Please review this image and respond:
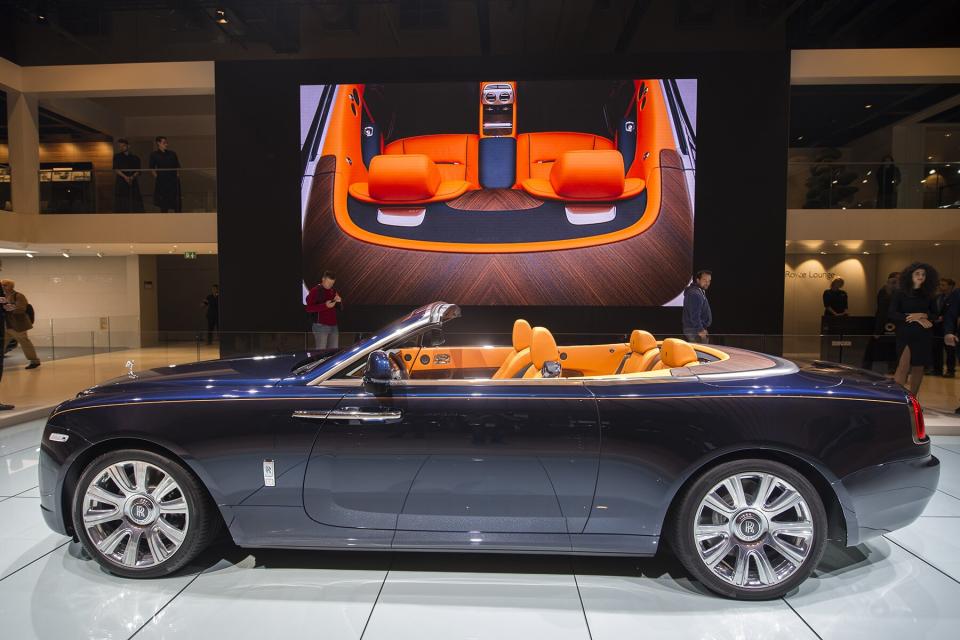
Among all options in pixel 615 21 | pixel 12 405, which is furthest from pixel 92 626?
pixel 615 21

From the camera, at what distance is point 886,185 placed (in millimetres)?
9945

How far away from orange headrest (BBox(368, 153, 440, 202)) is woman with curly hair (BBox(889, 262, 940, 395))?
19.2 feet

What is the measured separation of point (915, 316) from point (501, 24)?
318 inches

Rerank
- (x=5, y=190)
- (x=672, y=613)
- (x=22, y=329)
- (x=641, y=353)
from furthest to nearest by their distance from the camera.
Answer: (x=5, y=190) < (x=22, y=329) < (x=641, y=353) < (x=672, y=613)

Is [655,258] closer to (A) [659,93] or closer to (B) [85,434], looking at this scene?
(A) [659,93]

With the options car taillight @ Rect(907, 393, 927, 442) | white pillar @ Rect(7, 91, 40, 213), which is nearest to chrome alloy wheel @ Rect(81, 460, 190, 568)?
car taillight @ Rect(907, 393, 927, 442)

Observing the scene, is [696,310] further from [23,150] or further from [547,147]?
[23,150]

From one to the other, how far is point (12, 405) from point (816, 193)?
1235 cm

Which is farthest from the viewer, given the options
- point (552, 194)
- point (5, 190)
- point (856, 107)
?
point (856, 107)

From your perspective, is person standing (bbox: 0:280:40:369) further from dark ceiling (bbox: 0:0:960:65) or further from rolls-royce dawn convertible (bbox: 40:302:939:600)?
rolls-royce dawn convertible (bbox: 40:302:939:600)

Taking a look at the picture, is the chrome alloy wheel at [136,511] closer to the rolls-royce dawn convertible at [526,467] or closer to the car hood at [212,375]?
the rolls-royce dawn convertible at [526,467]

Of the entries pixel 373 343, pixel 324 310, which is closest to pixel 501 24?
pixel 324 310

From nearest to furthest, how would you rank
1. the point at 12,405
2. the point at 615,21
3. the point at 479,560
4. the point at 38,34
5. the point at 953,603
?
the point at 953,603
the point at 479,560
the point at 12,405
the point at 615,21
the point at 38,34

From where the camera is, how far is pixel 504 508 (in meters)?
2.20
